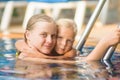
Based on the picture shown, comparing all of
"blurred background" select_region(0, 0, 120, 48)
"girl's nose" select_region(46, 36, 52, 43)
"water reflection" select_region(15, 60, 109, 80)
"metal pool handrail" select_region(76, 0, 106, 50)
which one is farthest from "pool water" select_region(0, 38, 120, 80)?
"blurred background" select_region(0, 0, 120, 48)

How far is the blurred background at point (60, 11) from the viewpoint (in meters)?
5.08

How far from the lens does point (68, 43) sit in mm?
2469

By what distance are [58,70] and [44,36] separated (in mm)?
287

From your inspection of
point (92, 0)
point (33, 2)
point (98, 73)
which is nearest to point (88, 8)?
point (92, 0)

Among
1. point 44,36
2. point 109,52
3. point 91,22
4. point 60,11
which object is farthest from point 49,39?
point 60,11

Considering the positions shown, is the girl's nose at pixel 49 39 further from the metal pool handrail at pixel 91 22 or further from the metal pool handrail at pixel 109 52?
the metal pool handrail at pixel 91 22

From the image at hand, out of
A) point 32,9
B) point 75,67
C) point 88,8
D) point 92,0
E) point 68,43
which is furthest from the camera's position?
point 88,8

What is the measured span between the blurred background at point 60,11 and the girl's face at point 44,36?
1193 mm

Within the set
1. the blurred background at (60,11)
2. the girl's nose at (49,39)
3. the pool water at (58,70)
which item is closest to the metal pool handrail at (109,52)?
the pool water at (58,70)

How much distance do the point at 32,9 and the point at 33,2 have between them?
0.10 metres

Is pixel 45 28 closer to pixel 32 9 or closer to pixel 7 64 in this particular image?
pixel 7 64

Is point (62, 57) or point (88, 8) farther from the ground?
point (62, 57)

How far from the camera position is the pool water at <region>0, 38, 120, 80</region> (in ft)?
6.38

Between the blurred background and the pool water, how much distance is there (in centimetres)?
121
